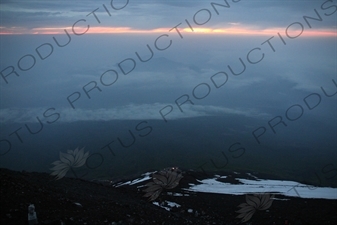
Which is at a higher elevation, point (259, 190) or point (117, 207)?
point (117, 207)

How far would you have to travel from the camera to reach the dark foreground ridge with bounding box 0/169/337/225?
8.78 metres

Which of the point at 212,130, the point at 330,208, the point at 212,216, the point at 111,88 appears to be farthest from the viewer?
the point at 111,88

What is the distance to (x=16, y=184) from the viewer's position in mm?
10523

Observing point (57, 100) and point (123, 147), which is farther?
point (57, 100)

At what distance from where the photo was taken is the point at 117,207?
1085 cm

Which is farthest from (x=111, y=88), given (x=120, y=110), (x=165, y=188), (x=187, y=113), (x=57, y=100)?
(x=165, y=188)

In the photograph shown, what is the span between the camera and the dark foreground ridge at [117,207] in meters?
8.78

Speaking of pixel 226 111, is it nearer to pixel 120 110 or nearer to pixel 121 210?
pixel 120 110

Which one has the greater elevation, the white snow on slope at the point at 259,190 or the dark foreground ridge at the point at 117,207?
the dark foreground ridge at the point at 117,207

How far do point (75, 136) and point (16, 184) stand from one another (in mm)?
82295

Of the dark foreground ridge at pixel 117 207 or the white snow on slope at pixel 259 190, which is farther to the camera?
the white snow on slope at pixel 259 190

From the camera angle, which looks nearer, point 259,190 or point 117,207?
point 117,207

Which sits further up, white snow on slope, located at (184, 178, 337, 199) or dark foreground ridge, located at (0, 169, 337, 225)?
dark foreground ridge, located at (0, 169, 337, 225)

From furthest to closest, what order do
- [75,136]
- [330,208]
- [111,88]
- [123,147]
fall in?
[111,88]
[75,136]
[123,147]
[330,208]
